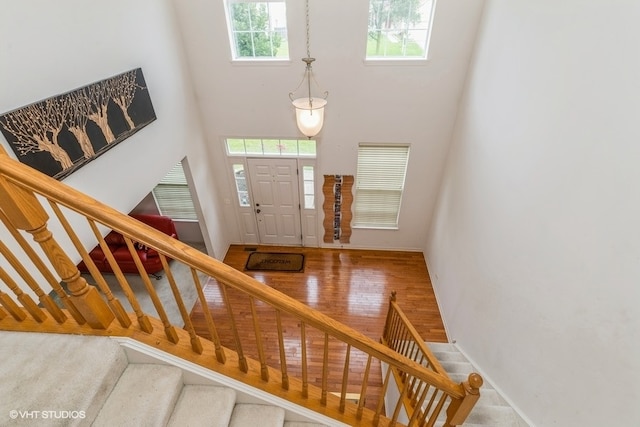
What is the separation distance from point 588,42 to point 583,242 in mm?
1230

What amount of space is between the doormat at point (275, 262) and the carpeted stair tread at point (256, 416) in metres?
3.55

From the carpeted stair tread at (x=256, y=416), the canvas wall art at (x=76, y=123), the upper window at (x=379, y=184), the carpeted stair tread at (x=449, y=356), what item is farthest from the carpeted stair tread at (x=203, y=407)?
the upper window at (x=379, y=184)

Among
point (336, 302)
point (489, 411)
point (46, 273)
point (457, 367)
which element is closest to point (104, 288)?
point (46, 273)

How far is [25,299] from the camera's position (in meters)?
1.33

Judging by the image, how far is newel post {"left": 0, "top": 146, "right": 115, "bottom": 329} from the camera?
1041 mm

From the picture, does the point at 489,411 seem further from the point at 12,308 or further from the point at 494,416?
the point at 12,308

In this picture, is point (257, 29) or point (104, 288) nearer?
point (104, 288)

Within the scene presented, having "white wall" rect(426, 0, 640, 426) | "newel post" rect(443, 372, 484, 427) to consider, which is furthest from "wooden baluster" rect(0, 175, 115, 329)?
"white wall" rect(426, 0, 640, 426)

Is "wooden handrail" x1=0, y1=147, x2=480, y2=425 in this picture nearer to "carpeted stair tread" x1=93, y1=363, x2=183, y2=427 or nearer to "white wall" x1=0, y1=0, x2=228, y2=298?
"carpeted stair tread" x1=93, y1=363, x2=183, y2=427

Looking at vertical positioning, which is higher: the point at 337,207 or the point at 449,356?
the point at 337,207

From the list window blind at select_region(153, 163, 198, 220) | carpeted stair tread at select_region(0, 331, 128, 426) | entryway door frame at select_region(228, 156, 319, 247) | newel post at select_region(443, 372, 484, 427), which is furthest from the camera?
window blind at select_region(153, 163, 198, 220)

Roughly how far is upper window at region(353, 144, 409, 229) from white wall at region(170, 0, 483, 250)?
163 mm

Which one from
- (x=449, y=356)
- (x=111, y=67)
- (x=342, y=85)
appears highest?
(x=111, y=67)

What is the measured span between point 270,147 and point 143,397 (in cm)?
394
